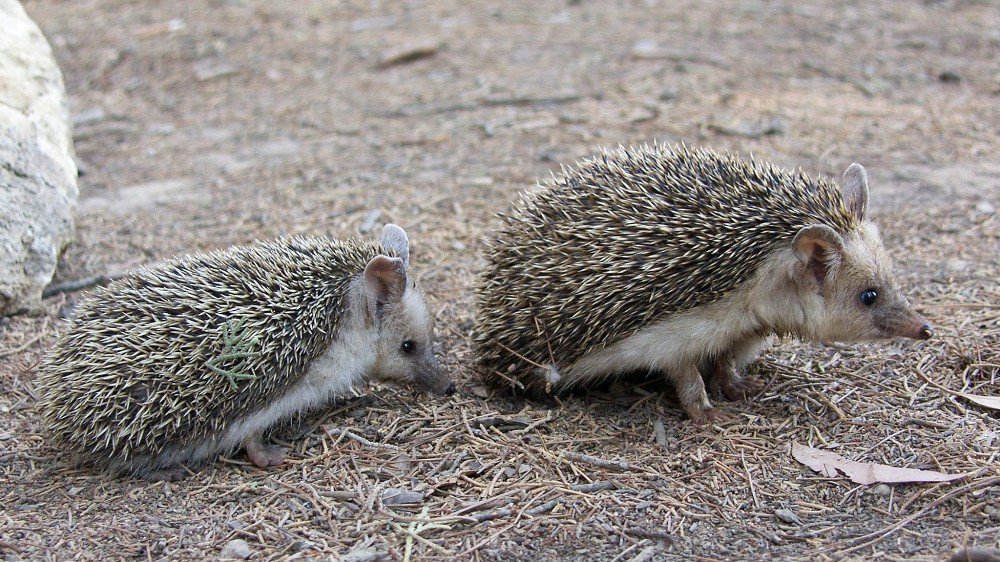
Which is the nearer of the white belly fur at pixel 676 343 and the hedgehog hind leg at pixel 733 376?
the white belly fur at pixel 676 343

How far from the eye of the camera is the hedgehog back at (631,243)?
18.7ft

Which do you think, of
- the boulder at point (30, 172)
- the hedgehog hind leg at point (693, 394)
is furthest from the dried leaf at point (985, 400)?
the boulder at point (30, 172)

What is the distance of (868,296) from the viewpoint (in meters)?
5.83

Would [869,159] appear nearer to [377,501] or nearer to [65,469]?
[377,501]

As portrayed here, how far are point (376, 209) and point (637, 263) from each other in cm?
405

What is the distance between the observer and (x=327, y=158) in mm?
10688

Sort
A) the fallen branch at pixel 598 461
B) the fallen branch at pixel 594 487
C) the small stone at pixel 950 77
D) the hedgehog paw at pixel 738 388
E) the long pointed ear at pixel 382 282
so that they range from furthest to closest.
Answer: the small stone at pixel 950 77 < the hedgehog paw at pixel 738 388 < the long pointed ear at pixel 382 282 < the fallen branch at pixel 598 461 < the fallen branch at pixel 594 487

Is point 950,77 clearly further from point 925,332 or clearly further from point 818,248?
point 818,248

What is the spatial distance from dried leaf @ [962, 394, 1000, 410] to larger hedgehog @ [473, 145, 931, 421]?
1.82 feet

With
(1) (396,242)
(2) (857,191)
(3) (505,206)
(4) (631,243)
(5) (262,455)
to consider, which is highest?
(2) (857,191)

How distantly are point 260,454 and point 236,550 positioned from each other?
3.02 ft

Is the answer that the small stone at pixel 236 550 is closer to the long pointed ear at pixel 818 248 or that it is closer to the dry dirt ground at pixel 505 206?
the dry dirt ground at pixel 505 206

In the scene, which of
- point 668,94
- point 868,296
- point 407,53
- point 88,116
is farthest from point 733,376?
point 88,116

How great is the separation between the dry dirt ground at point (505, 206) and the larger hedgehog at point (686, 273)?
19.4 inches
